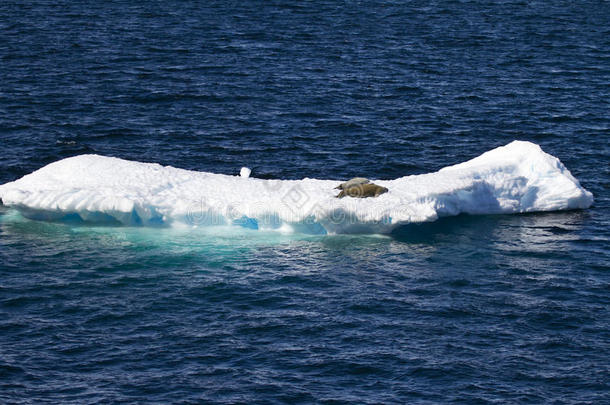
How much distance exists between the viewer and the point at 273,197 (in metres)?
37.6

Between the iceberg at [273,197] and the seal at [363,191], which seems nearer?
the iceberg at [273,197]

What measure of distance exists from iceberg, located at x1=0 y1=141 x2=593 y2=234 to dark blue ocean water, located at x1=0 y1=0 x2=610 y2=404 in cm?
68

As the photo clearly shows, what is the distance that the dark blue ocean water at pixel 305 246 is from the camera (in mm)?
27547

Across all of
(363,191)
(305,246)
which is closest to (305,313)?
(305,246)

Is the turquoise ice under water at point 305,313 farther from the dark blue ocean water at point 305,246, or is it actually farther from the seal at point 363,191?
the seal at point 363,191

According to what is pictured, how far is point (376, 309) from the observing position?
102 feet

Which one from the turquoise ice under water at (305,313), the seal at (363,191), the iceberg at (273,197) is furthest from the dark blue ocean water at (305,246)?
the seal at (363,191)

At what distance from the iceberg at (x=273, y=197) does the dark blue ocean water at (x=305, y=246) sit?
2.21 ft

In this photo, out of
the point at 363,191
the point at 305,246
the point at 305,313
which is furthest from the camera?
the point at 363,191

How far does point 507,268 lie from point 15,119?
2901 cm

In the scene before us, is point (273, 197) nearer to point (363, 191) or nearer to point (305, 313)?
point (363, 191)

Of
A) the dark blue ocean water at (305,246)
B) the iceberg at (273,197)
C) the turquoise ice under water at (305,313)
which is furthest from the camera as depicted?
the iceberg at (273,197)

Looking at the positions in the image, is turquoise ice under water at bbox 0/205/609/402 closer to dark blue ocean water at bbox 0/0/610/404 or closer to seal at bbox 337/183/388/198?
dark blue ocean water at bbox 0/0/610/404

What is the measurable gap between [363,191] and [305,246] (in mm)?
3270
